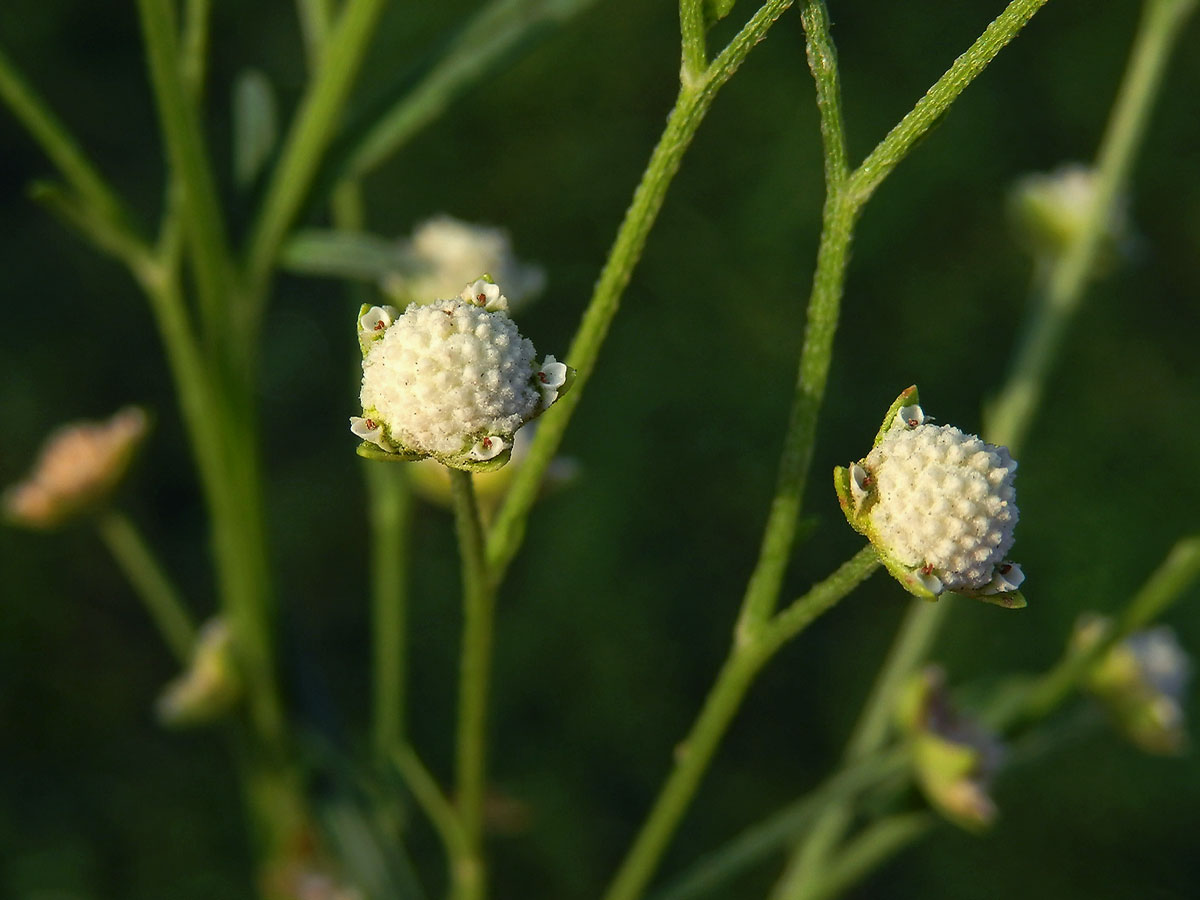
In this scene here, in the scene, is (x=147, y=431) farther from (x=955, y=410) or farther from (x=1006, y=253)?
(x=1006, y=253)

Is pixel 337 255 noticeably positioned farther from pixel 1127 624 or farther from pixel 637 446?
pixel 637 446

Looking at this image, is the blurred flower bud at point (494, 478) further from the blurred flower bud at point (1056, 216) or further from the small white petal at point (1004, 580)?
the blurred flower bud at point (1056, 216)

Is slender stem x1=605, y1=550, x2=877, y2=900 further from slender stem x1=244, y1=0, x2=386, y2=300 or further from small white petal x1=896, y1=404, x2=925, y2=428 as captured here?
slender stem x1=244, y1=0, x2=386, y2=300

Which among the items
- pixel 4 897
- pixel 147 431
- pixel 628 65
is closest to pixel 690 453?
pixel 628 65

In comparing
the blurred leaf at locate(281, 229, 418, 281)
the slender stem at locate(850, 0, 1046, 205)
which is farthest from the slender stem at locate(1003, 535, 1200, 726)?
the blurred leaf at locate(281, 229, 418, 281)

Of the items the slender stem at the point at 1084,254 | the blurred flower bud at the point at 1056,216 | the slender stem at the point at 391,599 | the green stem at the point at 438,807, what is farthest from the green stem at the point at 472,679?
the blurred flower bud at the point at 1056,216

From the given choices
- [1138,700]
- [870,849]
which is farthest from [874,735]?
[1138,700]
